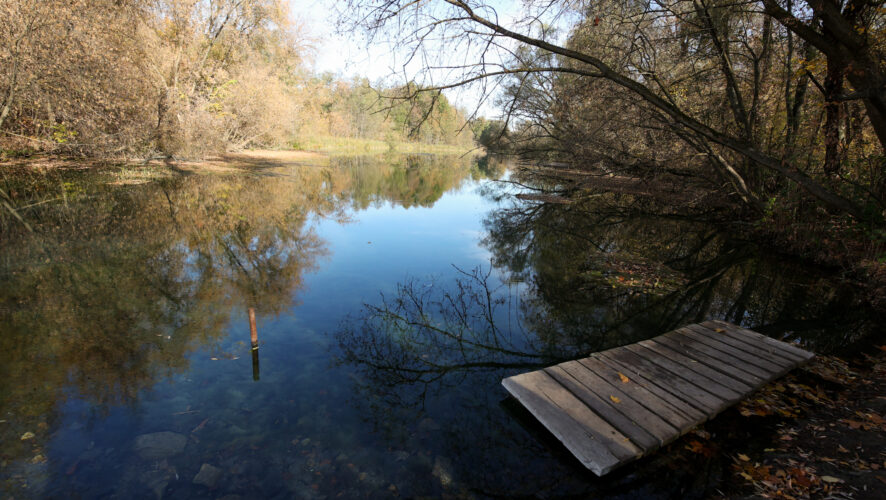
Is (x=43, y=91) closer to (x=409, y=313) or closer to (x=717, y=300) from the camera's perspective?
(x=409, y=313)

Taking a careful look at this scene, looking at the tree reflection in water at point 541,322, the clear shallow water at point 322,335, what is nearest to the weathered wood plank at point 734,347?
the tree reflection in water at point 541,322

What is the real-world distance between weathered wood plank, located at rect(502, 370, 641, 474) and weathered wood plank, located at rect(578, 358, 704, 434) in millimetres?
561

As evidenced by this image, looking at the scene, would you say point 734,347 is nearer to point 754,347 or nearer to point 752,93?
point 754,347

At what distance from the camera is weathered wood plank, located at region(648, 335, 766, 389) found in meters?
4.16

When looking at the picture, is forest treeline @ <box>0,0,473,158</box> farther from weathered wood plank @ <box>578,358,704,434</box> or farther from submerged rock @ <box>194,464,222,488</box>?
submerged rock @ <box>194,464,222,488</box>

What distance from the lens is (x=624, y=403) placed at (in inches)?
146

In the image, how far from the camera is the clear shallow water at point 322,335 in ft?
10.5

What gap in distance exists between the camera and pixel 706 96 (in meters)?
12.1

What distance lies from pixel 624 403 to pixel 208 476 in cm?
372

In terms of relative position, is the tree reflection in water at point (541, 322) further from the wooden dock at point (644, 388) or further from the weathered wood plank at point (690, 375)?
the weathered wood plank at point (690, 375)

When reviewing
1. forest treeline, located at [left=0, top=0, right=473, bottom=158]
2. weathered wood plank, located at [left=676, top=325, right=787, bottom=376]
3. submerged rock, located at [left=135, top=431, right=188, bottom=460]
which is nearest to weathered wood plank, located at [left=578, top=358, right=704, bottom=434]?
weathered wood plank, located at [left=676, top=325, right=787, bottom=376]

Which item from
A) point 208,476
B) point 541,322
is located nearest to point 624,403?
point 541,322

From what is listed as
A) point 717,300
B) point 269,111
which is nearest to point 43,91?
point 269,111

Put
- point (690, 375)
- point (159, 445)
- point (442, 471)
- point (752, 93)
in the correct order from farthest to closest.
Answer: point (752, 93) < point (690, 375) < point (159, 445) < point (442, 471)
